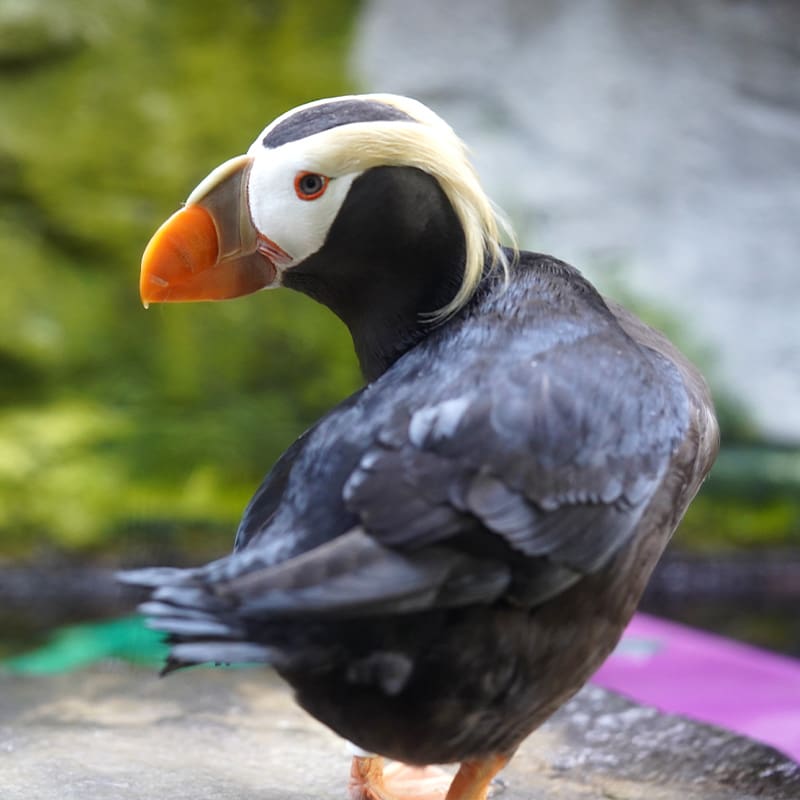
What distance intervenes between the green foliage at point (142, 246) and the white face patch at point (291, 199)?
2655 millimetres

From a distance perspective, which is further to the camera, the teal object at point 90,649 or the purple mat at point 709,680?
the teal object at point 90,649

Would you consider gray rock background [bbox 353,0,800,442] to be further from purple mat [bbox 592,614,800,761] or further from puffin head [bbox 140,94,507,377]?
puffin head [bbox 140,94,507,377]

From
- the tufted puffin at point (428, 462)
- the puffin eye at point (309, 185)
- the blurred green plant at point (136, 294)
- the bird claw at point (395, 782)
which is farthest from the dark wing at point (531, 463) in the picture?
the blurred green plant at point (136, 294)

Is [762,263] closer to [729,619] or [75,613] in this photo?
[729,619]

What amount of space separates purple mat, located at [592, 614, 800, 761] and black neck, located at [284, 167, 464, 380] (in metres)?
1.20

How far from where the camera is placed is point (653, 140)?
14.5 feet

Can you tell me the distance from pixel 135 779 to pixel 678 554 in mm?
2618

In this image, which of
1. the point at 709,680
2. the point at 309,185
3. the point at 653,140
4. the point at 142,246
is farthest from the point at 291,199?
the point at 653,140

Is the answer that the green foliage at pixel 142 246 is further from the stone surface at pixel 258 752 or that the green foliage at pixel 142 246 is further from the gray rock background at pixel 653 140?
the stone surface at pixel 258 752

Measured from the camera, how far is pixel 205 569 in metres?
1.27

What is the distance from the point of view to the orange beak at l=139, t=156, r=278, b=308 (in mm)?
1558

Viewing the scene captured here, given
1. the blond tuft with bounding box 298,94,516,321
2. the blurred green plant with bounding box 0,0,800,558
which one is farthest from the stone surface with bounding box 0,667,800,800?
the blurred green plant with bounding box 0,0,800,558

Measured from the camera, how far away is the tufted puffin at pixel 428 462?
1.23m

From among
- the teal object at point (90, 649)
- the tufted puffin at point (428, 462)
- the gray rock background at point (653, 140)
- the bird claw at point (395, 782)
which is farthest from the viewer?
the gray rock background at point (653, 140)
